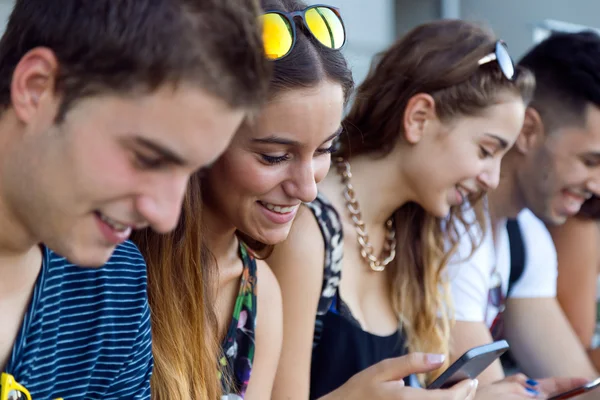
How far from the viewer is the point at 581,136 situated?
9.03ft

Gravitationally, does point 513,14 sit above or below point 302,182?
below

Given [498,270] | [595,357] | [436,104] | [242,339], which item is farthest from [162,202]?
[595,357]

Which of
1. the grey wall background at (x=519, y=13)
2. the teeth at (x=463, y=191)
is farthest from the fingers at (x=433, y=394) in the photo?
the grey wall background at (x=519, y=13)

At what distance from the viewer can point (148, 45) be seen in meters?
0.96

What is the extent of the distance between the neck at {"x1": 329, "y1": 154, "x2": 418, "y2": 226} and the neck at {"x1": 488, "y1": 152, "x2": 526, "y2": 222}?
683mm

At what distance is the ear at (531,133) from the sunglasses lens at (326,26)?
140cm

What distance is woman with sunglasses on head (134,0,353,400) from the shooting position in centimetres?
149

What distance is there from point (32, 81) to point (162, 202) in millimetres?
223

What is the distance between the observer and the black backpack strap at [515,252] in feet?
9.20

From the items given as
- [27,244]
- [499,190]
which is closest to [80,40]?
[27,244]

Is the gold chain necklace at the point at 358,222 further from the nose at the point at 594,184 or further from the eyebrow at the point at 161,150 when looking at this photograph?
the eyebrow at the point at 161,150

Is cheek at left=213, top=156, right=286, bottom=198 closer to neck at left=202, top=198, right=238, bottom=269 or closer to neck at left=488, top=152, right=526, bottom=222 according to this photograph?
neck at left=202, top=198, right=238, bottom=269

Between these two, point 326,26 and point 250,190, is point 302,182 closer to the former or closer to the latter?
point 250,190

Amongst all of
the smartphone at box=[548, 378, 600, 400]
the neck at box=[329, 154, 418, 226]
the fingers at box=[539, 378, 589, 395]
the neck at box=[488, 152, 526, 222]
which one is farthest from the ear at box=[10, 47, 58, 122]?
the neck at box=[488, 152, 526, 222]
